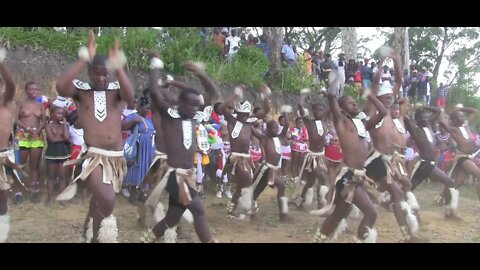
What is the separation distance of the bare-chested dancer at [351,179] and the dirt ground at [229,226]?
0.99 metres

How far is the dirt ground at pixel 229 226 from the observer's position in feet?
20.0

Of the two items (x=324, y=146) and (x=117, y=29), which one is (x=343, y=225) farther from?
(x=117, y=29)

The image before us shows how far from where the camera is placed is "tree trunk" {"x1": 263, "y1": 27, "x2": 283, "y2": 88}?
1348 centimetres

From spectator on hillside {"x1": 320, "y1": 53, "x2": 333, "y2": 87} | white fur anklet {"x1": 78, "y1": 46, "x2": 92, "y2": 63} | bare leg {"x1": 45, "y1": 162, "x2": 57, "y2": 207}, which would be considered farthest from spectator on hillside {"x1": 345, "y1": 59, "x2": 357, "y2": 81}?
white fur anklet {"x1": 78, "y1": 46, "x2": 92, "y2": 63}

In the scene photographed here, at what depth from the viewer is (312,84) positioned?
14414mm

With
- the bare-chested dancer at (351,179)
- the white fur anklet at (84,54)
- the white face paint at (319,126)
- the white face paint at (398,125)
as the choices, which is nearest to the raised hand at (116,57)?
the white fur anklet at (84,54)

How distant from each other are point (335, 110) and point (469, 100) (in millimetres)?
15739

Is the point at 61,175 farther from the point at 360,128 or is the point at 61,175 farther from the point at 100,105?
the point at 360,128

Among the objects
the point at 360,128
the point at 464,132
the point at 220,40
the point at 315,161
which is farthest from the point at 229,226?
the point at 220,40

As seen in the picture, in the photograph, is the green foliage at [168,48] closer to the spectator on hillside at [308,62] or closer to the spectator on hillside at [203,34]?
the spectator on hillside at [203,34]

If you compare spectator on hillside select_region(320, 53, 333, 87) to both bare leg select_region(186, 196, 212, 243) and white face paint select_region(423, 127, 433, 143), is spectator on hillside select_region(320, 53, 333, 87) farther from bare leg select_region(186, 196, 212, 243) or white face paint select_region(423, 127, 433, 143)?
bare leg select_region(186, 196, 212, 243)

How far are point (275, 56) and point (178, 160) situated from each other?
923 centimetres

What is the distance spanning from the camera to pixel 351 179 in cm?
540

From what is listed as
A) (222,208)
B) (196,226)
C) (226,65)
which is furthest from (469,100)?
(196,226)
